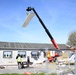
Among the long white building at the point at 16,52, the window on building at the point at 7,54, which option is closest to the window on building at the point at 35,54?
the long white building at the point at 16,52

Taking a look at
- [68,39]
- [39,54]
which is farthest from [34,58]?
[68,39]

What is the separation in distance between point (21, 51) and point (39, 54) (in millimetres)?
3203

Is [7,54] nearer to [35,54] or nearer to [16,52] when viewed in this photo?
[16,52]

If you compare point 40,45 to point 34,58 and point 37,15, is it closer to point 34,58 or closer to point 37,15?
point 34,58

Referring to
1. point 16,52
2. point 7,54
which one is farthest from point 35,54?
point 7,54

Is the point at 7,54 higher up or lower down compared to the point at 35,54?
higher up

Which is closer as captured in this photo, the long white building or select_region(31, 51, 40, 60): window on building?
the long white building

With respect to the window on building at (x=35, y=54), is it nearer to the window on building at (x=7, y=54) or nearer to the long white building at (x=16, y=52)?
the long white building at (x=16, y=52)

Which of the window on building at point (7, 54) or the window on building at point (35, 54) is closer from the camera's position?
the window on building at point (7, 54)

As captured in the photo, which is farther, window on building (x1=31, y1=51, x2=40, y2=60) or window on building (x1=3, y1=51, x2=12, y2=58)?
window on building (x1=31, y1=51, x2=40, y2=60)

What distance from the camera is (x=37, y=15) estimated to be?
23.3 feet

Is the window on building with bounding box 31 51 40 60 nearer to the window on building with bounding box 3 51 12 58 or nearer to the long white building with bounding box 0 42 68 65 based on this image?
the long white building with bounding box 0 42 68 65

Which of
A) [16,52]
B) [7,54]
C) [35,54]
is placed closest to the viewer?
[7,54]

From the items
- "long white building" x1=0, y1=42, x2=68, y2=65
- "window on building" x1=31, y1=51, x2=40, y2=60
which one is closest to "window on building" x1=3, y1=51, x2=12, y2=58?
"long white building" x1=0, y1=42, x2=68, y2=65
